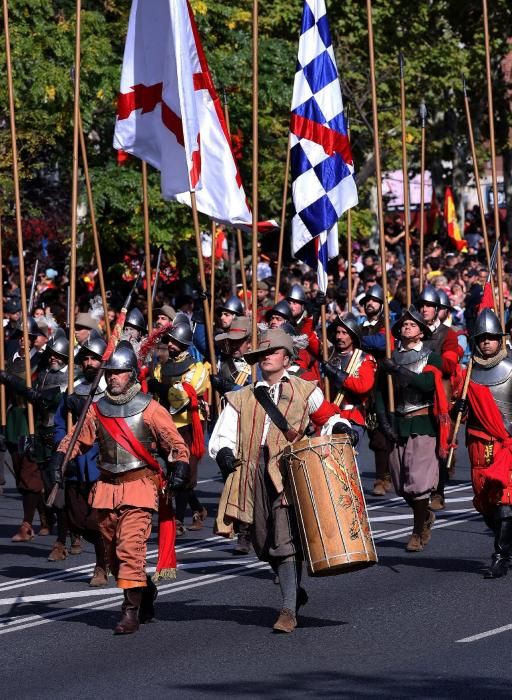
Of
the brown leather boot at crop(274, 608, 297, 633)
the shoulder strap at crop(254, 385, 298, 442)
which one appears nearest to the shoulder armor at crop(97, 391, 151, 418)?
the shoulder strap at crop(254, 385, 298, 442)

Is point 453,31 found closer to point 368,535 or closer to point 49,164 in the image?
point 49,164

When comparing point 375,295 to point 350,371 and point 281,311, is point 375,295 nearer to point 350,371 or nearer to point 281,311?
point 281,311

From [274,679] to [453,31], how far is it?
3375 cm

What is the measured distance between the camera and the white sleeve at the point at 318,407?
10609 millimetres

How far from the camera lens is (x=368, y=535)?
1038cm

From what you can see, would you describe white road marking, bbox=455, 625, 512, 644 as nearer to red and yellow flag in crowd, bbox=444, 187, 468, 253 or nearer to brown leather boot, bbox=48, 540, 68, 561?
brown leather boot, bbox=48, 540, 68, 561

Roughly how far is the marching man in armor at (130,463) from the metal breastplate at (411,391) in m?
3.33

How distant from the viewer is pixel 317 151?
15922 millimetres

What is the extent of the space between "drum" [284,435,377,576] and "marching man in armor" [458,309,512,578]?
1.91 m

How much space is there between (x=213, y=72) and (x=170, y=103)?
12.6m

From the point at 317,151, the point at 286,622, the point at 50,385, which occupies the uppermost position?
the point at 317,151

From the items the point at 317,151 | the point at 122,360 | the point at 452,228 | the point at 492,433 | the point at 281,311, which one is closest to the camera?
the point at 122,360

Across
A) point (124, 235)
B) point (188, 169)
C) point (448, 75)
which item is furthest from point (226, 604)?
point (448, 75)

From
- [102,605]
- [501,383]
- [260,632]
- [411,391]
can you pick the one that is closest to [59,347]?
[411,391]
